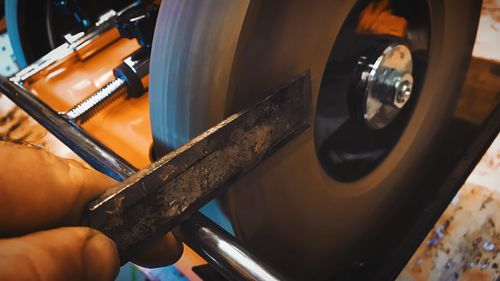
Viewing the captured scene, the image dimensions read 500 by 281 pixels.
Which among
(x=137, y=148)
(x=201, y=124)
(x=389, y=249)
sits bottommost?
(x=389, y=249)

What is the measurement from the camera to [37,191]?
11.4 inches

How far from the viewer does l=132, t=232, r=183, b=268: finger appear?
0.38m

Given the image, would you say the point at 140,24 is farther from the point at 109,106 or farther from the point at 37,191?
the point at 37,191

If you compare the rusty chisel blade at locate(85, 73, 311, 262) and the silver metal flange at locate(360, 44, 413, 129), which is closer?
the rusty chisel blade at locate(85, 73, 311, 262)

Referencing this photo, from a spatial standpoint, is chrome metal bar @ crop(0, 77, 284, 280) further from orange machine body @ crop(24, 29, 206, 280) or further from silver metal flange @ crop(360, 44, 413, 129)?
silver metal flange @ crop(360, 44, 413, 129)

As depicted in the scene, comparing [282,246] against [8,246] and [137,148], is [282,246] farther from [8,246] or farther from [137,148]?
[8,246]

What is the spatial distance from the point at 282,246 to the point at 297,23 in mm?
312

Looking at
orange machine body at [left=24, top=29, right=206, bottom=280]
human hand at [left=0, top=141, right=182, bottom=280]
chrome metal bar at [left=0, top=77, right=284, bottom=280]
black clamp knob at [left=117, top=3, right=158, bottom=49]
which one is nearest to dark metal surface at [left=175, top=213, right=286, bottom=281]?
chrome metal bar at [left=0, top=77, right=284, bottom=280]

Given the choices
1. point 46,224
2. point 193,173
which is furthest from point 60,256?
point 193,173

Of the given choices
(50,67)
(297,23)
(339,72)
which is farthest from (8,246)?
(50,67)

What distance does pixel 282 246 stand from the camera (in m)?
0.62

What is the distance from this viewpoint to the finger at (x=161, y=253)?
385 mm

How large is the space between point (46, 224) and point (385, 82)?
0.50 meters

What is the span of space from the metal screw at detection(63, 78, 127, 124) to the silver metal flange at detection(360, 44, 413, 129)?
0.44 metres
